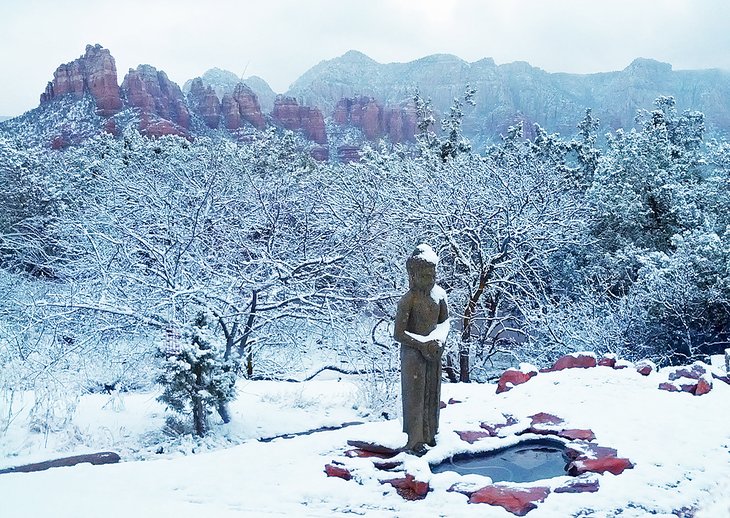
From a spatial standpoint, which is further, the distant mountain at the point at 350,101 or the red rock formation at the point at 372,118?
the red rock formation at the point at 372,118

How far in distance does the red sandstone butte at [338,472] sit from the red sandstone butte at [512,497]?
3.23 ft

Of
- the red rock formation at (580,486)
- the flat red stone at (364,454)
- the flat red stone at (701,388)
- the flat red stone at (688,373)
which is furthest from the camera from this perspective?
the flat red stone at (688,373)

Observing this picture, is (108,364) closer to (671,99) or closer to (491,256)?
(491,256)

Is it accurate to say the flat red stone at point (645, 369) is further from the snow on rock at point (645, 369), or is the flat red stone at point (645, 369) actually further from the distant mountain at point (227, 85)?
the distant mountain at point (227, 85)

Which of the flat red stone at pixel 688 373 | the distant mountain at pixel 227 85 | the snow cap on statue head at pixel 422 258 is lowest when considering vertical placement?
the flat red stone at pixel 688 373

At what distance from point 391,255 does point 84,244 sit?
6.29m

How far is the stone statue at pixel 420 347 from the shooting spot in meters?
4.52

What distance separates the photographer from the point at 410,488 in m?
4.09

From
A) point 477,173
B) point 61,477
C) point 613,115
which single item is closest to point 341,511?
point 61,477

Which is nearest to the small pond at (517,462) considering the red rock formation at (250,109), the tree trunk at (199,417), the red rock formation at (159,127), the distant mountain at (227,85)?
the tree trunk at (199,417)

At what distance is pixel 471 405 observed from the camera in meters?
5.95

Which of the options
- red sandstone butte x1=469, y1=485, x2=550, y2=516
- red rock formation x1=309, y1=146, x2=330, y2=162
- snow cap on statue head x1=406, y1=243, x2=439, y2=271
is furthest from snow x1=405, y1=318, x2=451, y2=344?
red rock formation x1=309, y1=146, x2=330, y2=162

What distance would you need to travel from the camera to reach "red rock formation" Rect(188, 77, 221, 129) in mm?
70319

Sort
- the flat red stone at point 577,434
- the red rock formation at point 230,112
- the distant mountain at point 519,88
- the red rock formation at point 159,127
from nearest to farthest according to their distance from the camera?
the flat red stone at point 577,434
the red rock formation at point 159,127
the red rock formation at point 230,112
the distant mountain at point 519,88
